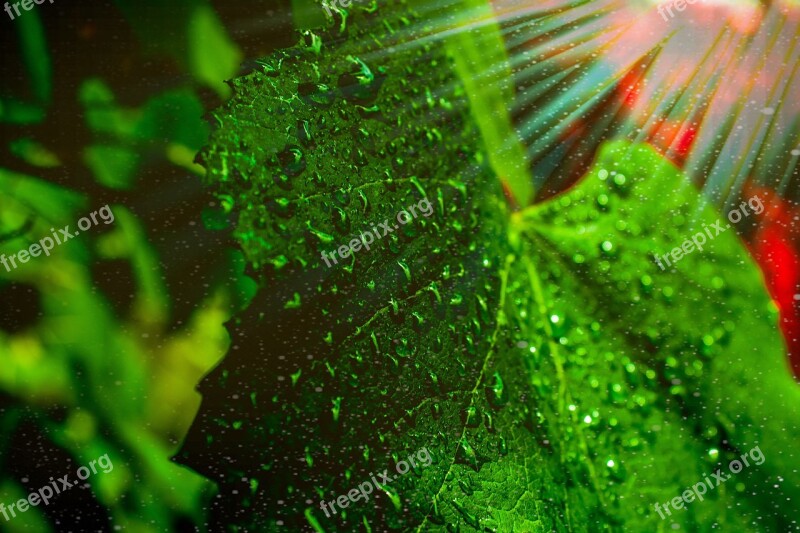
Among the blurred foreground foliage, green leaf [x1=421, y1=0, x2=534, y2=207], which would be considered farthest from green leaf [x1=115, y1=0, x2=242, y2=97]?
green leaf [x1=421, y1=0, x2=534, y2=207]

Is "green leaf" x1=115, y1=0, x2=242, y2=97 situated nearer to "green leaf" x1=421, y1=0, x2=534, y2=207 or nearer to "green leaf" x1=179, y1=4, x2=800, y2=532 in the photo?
"green leaf" x1=179, y1=4, x2=800, y2=532

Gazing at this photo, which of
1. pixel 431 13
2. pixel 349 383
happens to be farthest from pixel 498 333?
pixel 431 13

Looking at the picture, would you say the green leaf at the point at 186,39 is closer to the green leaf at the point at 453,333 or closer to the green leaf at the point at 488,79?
the green leaf at the point at 453,333

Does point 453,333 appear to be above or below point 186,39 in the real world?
below

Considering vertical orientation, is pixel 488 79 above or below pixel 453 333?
above

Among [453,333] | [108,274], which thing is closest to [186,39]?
[108,274]

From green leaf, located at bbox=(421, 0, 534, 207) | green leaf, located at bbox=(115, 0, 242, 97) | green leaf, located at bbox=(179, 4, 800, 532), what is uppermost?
green leaf, located at bbox=(115, 0, 242, 97)

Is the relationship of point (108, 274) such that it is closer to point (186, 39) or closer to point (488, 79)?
point (186, 39)

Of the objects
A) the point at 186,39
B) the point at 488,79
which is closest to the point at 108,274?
the point at 186,39

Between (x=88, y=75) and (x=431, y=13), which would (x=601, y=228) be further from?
(x=88, y=75)

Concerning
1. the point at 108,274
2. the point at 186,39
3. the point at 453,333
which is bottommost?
the point at 453,333
